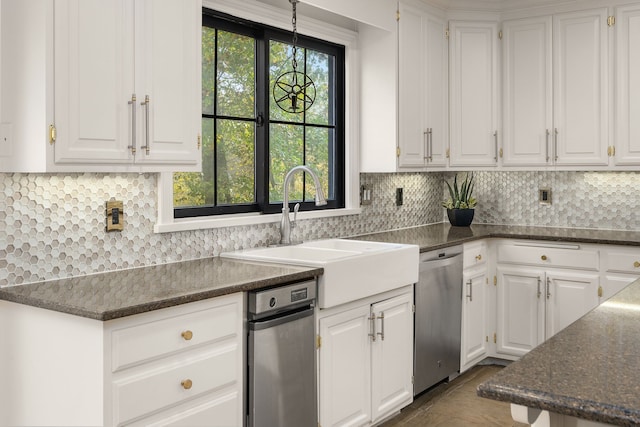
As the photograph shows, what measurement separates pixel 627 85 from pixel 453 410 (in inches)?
95.4

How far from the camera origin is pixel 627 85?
171 inches

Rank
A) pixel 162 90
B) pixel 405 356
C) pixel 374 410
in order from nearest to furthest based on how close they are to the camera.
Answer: pixel 162 90, pixel 374 410, pixel 405 356

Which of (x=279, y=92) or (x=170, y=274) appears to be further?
(x=279, y=92)

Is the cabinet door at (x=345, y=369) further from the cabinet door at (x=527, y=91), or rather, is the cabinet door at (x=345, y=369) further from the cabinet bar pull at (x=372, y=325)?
the cabinet door at (x=527, y=91)

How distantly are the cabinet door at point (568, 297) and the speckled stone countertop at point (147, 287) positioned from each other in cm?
220

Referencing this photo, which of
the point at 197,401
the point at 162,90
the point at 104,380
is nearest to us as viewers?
the point at 104,380

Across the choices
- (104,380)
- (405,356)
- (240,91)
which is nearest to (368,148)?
(240,91)

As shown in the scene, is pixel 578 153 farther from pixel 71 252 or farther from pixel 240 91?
pixel 71 252

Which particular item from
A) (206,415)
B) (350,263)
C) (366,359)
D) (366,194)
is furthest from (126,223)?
(366,194)

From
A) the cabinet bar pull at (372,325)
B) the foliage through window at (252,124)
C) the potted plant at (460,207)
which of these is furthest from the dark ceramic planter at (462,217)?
the cabinet bar pull at (372,325)

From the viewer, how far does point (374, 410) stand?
3.38 metres

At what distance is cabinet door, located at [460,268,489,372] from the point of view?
171 inches

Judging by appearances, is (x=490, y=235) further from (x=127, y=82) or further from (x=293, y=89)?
(x=127, y=82)

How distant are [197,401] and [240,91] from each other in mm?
1764
